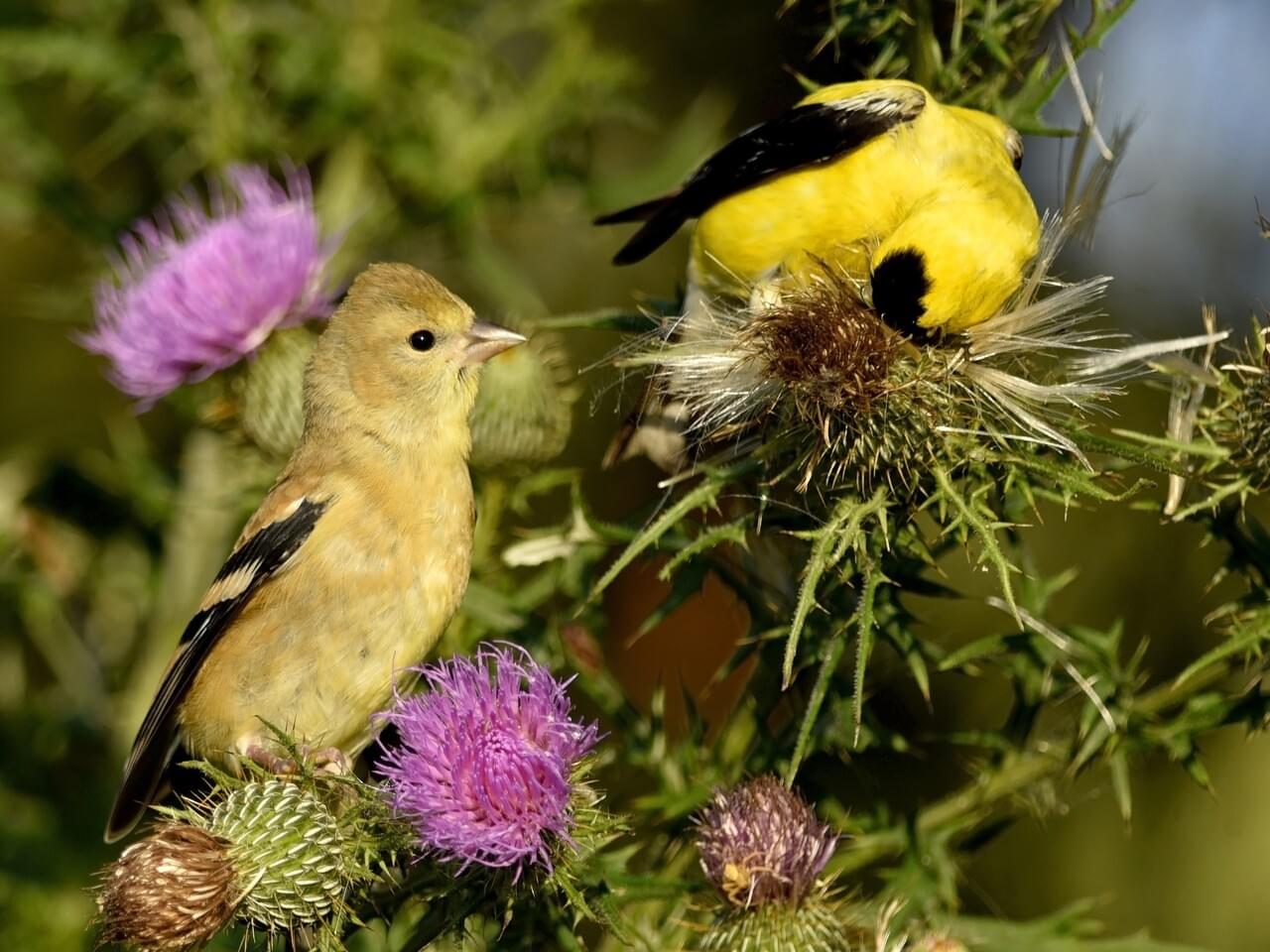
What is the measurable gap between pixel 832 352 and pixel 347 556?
1.06 metres

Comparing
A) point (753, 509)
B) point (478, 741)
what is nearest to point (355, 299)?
point (753, 509)

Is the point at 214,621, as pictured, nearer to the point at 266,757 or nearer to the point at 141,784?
the point at 266,757

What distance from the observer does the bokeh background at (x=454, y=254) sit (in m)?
3.61

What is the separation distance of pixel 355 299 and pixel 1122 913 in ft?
8.37

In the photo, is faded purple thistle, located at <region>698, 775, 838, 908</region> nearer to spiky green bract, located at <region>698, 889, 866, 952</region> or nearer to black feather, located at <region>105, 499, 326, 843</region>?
spiky green bract, located at <region>698, 889, 866, 952</region>

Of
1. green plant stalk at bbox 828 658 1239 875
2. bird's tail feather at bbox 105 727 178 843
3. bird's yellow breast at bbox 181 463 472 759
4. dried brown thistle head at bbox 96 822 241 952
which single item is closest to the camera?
dried brown thistle head at bbox 96 822 241 952

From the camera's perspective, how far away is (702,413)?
2514 mm

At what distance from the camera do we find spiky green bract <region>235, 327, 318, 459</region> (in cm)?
329

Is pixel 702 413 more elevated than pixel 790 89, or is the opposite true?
pixel 790 89

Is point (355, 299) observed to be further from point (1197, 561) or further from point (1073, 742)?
point (1197, 561)

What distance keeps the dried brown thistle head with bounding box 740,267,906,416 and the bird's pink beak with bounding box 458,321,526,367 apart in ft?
2.60

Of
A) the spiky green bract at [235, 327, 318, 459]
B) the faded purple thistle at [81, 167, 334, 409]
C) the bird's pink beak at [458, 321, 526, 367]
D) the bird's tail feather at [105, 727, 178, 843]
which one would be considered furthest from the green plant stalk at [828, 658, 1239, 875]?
the faded purple thistle at [81, 167, 334, 409]

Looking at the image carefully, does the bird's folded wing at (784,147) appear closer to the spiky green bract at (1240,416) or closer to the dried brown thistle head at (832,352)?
the dried brown thistle head at (832,352)

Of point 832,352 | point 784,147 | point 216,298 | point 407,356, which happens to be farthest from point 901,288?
point 216,298
